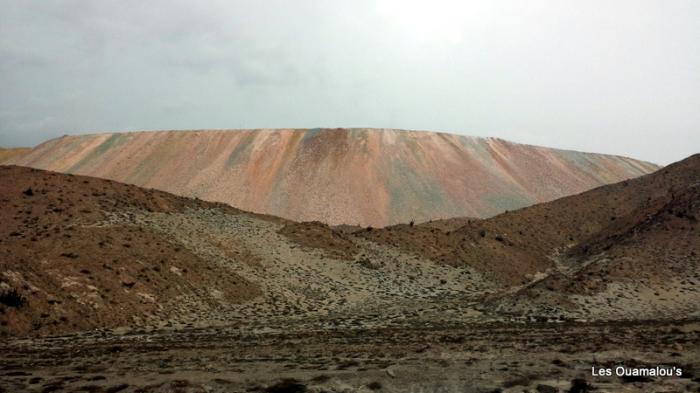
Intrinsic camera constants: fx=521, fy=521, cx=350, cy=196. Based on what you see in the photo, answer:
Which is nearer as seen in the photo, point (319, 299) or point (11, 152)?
point (319, 299)

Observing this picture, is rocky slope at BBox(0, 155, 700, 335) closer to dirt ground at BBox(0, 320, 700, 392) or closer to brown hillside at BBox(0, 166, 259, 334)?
brown hillside at BBox(0, 166, 259, 334)

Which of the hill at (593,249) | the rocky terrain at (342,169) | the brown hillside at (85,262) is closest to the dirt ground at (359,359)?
the brown hillside at (85,262)

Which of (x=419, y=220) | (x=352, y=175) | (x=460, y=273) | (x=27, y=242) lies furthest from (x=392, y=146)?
(x=27, y=242)

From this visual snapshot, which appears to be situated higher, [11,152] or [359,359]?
[11,152]

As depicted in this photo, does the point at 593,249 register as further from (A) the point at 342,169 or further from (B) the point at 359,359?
(A) the point at 342,169

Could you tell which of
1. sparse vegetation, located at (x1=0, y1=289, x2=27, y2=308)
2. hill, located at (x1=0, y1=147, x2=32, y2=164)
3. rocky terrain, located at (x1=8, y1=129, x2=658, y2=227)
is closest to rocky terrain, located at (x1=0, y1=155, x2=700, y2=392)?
sparse vegetation, located at (x1=0, y1=289, x2=27, y2=308)

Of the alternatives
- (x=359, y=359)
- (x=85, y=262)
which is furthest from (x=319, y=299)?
(x=359, y=359)

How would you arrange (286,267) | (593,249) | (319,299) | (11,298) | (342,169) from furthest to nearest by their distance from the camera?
(342,169) → (593,249) → (286,267) → (319,299) → (11,298)
